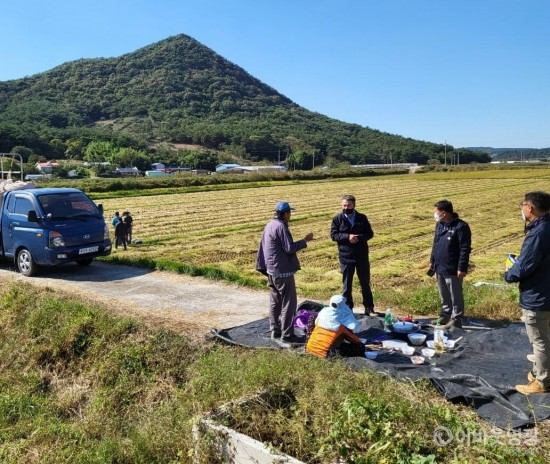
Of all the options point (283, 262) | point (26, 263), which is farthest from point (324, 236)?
point (283, 262)

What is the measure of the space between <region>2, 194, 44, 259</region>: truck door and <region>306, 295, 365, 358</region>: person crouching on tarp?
7.29 meters

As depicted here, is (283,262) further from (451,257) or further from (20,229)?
(20,229)

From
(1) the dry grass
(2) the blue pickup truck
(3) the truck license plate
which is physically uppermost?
(2) the blue pickup truck

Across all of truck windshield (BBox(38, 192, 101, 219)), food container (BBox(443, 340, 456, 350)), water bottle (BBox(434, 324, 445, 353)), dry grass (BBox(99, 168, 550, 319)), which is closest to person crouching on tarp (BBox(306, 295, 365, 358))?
water bottle (BBox(434, 324, 445, 353))

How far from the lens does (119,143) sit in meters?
106

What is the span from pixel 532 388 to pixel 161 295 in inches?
251

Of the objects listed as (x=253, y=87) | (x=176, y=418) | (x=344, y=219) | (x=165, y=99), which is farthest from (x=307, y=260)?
(x=253, y=87)

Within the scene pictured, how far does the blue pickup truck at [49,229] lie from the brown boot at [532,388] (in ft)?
29.7

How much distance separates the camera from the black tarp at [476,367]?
176 inches

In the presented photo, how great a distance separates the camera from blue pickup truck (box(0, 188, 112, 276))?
34.8ft

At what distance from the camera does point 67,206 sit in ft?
37.4

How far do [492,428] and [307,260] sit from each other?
388 inches

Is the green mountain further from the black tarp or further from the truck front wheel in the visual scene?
the black tarp

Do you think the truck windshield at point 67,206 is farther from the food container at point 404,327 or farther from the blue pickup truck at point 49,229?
the food container at point 404,327
